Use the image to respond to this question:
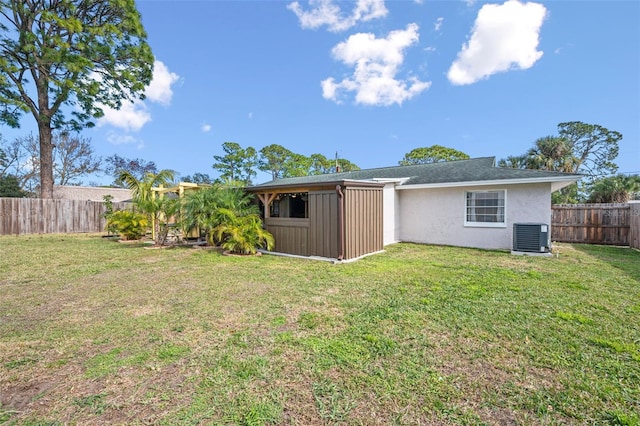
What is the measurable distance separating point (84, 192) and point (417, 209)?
2741 cm

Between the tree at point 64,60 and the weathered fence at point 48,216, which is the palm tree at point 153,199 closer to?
the weathered fence at point 48,216

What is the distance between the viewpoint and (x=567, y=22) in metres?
10.8

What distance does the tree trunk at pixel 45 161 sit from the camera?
1586cm

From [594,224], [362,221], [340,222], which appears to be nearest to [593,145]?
[594,224]

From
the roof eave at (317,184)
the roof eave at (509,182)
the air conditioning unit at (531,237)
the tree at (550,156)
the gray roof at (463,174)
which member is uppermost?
the tree at (550,156)

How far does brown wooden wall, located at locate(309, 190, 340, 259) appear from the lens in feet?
25.2

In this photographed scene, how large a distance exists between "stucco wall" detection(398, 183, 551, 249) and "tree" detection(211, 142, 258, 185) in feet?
85.1

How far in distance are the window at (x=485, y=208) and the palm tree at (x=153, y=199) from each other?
33.7 feet

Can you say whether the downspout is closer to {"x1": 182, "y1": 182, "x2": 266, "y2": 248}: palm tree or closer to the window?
{"x1": 182, "y1": 182, "x2": 266, "y2": 248}: palm tree

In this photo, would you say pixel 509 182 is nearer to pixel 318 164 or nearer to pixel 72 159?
pixel 318 164

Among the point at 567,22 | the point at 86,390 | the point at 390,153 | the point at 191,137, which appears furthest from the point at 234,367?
the point at 390,153

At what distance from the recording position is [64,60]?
15664mm

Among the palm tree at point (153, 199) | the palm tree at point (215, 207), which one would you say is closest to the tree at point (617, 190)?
the palm tree at point (215, 207)

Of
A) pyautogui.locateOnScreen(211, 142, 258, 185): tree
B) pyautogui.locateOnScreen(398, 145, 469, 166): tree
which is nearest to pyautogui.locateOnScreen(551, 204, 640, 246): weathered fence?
pyautogui.locateOnScreen(398, 145, 469, 166): tree
